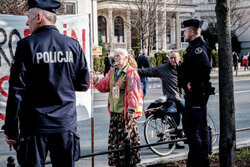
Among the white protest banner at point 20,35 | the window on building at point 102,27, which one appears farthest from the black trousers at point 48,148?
the window on building at point 102,27

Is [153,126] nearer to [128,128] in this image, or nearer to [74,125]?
[128,128]

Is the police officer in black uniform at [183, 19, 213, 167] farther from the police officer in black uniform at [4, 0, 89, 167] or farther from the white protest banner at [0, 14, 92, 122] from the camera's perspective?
the police officer in black uniform at [4, 0, 89, 167]

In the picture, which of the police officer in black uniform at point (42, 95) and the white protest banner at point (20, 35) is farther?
the white protest banner at point (20, 35)

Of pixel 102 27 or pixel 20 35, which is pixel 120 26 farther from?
pixel 20 35

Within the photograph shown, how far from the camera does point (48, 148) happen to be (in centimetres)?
323

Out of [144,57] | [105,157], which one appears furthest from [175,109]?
[144,57]

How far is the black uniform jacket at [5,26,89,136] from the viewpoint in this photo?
10.0ft

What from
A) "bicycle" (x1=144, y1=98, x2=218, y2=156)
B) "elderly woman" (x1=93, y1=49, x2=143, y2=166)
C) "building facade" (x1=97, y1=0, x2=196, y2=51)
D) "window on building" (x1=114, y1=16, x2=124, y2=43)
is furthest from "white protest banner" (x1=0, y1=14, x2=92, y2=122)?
"window on building" (x1=114, y1=16, x2=124, y2=43)

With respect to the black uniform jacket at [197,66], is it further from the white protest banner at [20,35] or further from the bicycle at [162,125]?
the bicycle at [162,125]

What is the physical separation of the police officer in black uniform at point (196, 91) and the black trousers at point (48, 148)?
6.46 feet

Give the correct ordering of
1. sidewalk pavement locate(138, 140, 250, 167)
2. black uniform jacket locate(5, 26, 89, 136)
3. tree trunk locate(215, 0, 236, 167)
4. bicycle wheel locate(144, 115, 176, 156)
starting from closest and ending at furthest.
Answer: black uniform jacket locate(5, 26, 89, 136) < tree trunk locate(215, 0, 236, 167) < sidewalk pavement locate(138, 140, 250, 167) < bicycle wheel locate(144, 115, 176, 156)

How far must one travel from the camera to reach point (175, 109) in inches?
275

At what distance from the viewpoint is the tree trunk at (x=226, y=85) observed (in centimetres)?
494

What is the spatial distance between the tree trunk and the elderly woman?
1.21 meters
